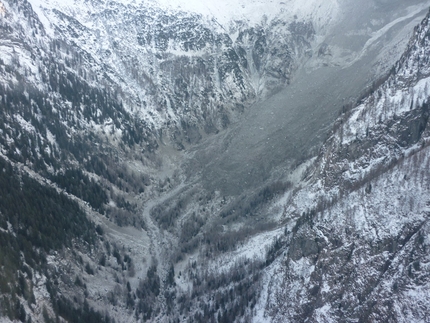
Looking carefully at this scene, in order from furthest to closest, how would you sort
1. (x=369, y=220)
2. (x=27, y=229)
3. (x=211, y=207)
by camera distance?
(x=211, y=207), (x=27, y=229), (x=369, y=220)

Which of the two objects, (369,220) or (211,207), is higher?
(369,220)

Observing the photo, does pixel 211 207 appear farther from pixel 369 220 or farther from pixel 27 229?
pixel 369 220

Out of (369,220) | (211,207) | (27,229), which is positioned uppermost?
(27,229)

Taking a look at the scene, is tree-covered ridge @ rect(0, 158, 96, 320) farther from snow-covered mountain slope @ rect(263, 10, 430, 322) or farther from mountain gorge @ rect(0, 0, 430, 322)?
snow-covered mountain slope @ rect(263, 10, 430, 322)

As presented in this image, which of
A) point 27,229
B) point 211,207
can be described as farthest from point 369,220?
point 27,229

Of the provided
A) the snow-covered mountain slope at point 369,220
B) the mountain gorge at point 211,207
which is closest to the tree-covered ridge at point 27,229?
the mountain gorge at point 211,207

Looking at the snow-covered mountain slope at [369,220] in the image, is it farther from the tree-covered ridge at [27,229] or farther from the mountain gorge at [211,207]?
the tree-covered ridge at [27,229]

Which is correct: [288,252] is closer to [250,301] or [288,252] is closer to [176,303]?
[250,301]

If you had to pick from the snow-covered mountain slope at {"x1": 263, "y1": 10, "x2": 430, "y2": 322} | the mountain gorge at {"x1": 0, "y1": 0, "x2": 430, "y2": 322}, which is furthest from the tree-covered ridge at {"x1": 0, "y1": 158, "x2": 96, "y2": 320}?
the snow-covered mountain slope at {"x1": 263, "y1": 10, "x2": 430, "y2": 322}

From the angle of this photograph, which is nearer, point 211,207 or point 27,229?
point 27,229
